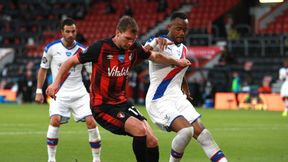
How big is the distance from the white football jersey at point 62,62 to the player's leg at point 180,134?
2.89m

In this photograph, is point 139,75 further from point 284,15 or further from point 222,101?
point 284,15

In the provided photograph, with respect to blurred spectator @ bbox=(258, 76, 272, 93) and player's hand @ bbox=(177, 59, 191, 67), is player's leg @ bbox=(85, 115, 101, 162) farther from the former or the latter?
blurred spectator @ bbox=(258, 76, 272, 93)

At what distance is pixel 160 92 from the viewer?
1132cm

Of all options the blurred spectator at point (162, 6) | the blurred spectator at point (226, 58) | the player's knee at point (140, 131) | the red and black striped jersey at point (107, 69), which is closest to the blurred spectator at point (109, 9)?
the blurred spectator at point (162, 6)

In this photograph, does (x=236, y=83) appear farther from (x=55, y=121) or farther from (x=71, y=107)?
(x=55, y=121)

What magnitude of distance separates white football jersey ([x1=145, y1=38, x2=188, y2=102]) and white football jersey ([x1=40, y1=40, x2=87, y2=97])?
2.33 meters

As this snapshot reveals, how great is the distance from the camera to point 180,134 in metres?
10.9

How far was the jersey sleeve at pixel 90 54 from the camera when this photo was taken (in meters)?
10.3

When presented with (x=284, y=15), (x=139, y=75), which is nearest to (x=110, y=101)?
(x=139, y=75)

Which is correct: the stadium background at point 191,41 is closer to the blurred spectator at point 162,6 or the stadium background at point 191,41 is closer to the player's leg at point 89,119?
the blurred spectator at point 162,6

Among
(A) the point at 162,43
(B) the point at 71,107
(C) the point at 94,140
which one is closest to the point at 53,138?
(C) the point at 94,140

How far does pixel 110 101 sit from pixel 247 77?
25318 millimetres

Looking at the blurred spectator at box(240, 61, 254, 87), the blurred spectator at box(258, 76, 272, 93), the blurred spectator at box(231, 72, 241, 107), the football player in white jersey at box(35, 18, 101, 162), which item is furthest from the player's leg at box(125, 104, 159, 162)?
the blurred spectator at box(240, 61, 254, 87)

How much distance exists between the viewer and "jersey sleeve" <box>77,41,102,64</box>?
1028 centimetres
